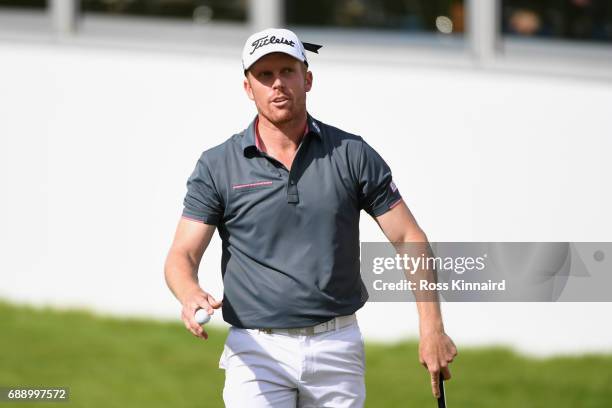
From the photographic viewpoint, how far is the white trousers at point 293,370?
4.30 metres

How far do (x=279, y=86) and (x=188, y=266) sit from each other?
74cm

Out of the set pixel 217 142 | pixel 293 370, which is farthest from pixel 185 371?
pixel 293 370

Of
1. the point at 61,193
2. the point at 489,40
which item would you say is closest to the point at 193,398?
the point at 61,193

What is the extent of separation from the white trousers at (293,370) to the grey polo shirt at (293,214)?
77 millimetres

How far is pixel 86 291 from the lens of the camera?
8.68 meters

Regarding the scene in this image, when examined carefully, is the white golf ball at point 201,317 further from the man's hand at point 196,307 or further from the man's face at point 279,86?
the man's face at point 279,86

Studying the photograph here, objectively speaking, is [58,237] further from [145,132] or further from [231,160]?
[231,160]

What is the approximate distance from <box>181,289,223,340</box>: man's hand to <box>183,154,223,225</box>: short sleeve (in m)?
0.36

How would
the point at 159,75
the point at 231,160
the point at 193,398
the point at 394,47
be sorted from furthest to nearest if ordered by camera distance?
the point at 159,75, the point at 394,47, the point at 193,398, the point at 231,160

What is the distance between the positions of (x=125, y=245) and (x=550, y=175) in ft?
10.3

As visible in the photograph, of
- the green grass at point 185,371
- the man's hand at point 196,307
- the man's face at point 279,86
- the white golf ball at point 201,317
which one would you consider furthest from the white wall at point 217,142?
the white golf ball at point 201,317

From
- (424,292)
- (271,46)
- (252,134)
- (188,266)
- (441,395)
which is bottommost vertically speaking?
(441,395)

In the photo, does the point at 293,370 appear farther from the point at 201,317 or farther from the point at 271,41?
the point at 271,41

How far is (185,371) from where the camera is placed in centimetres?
759
